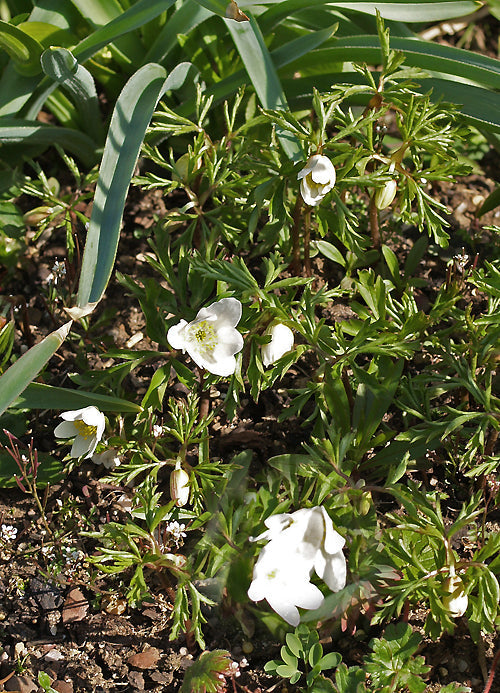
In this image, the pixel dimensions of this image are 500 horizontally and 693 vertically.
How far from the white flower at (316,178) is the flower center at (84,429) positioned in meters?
0.77

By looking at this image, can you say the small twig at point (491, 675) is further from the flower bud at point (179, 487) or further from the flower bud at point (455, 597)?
the flower bud at point (179, 487)

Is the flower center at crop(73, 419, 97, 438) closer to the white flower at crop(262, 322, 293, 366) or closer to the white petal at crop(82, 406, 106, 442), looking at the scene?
the white petal at crop(82, 406, 106, 442)

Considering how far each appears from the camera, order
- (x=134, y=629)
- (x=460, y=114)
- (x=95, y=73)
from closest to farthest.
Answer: (x=134, y=629), (x=460, y=114), (x=95, y=73)

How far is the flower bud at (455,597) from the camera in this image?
60.0 inches

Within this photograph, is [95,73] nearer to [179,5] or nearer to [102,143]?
[102,143]

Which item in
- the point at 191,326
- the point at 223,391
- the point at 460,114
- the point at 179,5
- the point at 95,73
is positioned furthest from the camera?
the point at 95,73

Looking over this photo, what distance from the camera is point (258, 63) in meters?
2.08

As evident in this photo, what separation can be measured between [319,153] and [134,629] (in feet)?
4.16

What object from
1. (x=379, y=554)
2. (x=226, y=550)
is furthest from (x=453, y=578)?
(x=226, y=550)

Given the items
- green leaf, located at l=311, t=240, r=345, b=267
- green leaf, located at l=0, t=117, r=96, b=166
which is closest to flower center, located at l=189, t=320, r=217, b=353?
green leaf, located at l=311, t=240, r=345, b=267

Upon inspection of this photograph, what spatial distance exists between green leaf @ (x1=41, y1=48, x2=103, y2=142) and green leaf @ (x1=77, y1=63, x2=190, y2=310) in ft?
0.59

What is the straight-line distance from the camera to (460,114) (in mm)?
2002

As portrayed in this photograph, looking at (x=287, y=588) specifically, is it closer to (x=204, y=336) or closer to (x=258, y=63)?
(x=204, y=336)

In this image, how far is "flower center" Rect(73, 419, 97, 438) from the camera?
5.94 ft
